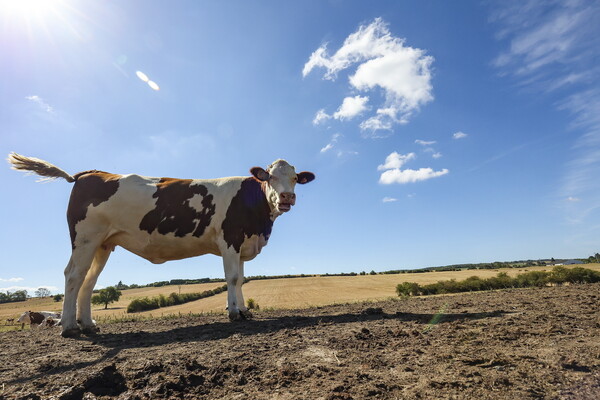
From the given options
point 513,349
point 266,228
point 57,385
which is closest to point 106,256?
point 266,228

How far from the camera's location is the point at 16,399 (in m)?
2.49

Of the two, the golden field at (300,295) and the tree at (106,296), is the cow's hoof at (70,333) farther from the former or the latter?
the tree at (106,296)

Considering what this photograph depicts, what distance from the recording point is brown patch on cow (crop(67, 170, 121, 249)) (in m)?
6.89

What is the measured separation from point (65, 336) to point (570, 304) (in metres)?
9.84

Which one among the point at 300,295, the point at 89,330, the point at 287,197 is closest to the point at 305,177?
the point at 287,197

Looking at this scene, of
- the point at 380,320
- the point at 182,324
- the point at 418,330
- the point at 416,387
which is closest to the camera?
the point at 416,387

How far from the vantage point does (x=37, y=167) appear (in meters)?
Result: 7.18

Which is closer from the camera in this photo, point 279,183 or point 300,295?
point 279,183

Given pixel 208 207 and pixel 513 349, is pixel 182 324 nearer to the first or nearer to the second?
pixel 208 207

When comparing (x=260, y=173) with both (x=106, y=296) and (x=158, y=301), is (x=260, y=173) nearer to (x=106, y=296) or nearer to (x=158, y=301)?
(x=158, y=301)

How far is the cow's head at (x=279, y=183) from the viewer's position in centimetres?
754

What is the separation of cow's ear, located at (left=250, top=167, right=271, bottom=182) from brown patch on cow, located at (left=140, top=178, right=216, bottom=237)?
125 cm

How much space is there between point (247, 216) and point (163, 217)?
1.97 m

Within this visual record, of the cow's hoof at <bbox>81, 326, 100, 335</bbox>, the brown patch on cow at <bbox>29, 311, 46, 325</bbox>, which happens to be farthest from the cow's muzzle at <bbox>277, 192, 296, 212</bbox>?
the brown patch on cow at <bbox>29, 311, 46, 325</bbox>
